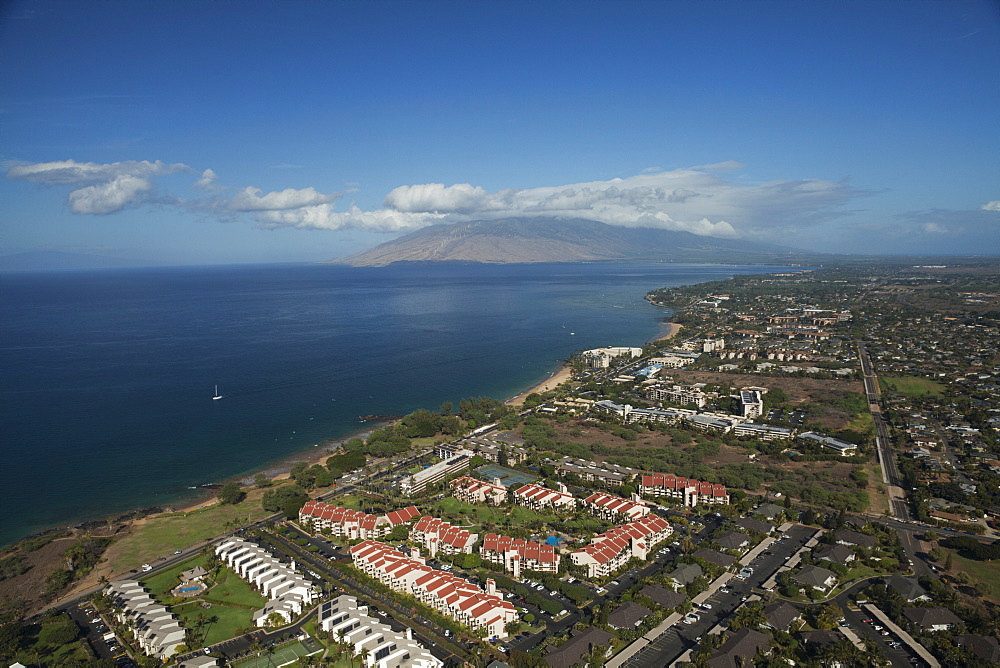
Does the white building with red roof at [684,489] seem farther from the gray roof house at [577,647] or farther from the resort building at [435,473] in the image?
the gray roof house at [577,647]

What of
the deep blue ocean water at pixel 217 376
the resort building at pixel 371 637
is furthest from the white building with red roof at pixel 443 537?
the deep blue ocean water at pixel 217 376

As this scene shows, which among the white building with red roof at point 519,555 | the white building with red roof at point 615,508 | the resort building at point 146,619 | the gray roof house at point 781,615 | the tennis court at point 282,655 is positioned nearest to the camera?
the tennis court at point 282,655

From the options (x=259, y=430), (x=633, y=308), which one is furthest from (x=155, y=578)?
(x=633, y=308)

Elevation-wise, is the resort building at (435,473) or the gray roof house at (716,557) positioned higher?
the gray roof house at (716,557)

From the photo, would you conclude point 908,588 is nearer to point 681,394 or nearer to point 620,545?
point 620,545

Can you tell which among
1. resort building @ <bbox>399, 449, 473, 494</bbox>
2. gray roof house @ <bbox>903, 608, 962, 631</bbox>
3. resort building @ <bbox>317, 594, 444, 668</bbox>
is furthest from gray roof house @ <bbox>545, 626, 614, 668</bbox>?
resort building @ <bbox>399, 449, 473, 494</bbox>

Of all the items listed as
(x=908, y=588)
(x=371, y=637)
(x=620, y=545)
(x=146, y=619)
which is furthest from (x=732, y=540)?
(x=146, y=619)

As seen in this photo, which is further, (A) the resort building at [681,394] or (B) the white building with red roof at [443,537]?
(A) the resort building at [681,394]
